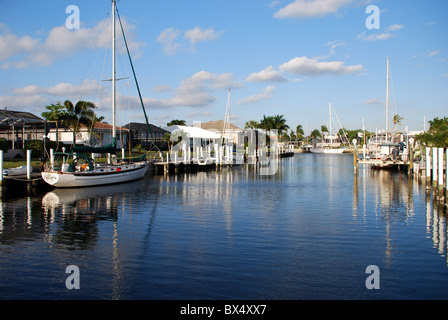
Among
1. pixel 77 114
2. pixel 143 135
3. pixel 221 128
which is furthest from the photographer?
pixel 221 128

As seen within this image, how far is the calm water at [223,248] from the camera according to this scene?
945 cm

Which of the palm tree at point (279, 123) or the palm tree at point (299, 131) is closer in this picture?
the palm tree at point (279, 123)

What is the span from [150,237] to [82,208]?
8806 millimetres

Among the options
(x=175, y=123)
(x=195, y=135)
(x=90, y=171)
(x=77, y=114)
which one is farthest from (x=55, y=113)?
(x=175, y=123)

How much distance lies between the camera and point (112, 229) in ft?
53.2

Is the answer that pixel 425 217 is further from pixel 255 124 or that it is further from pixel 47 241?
pixel 255 124

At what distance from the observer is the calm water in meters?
9.45

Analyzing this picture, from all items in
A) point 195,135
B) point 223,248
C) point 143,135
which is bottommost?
point 223,248

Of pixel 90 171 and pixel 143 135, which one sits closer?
pixel 90 171

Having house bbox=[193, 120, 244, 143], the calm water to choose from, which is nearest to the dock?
the calm water

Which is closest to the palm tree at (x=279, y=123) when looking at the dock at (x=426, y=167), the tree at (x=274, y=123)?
the tree at (x=274, y=123)

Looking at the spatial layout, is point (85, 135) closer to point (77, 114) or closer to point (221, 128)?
point (77, 114)

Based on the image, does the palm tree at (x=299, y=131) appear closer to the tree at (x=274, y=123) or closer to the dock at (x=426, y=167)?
the tree at (x=274, y=123)

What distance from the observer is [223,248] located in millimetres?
13078
